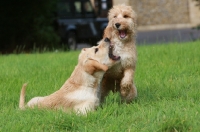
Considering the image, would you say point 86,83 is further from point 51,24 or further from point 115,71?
point 51,24

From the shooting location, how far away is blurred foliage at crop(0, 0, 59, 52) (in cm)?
2238

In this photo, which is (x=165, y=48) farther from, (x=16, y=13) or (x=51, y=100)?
(x=16, y=13)

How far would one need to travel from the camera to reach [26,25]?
2281cm

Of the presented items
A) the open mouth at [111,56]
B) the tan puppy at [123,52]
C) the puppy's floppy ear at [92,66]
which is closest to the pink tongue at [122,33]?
the tan puppy at [123,52]

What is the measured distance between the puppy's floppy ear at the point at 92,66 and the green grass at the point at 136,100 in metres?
0.45

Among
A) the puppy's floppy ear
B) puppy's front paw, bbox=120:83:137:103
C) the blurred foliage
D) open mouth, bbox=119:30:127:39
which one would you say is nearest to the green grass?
puppy's front paw, bbox=120:83:137:103

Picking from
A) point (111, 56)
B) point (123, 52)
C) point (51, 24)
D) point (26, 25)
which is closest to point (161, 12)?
point (51, 24)

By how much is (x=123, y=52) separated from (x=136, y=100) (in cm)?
67

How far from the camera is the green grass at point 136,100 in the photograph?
6961 millimetres

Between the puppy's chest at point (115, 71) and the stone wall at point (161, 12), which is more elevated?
the puppy's chest at point (115, 71)

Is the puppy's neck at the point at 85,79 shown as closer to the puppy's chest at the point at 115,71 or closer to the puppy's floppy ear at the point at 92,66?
the puppy's floppy ear at the point at 92,66

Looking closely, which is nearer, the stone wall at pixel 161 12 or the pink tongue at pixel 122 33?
the pink tongue at pixel 122 33

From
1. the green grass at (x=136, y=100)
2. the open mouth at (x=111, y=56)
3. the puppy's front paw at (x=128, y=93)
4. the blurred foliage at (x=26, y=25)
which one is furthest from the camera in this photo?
the blurred foliage at (x=26, y=25)

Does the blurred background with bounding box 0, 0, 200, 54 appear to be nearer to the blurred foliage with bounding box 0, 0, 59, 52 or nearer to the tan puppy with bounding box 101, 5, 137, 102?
the blurred foliage with bounding box 0, 0, 59, 52
